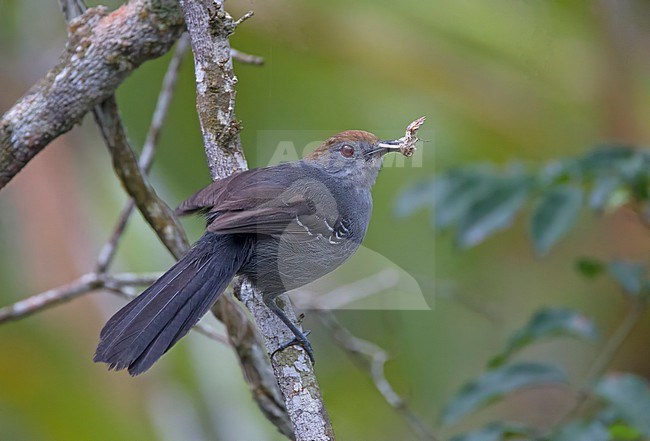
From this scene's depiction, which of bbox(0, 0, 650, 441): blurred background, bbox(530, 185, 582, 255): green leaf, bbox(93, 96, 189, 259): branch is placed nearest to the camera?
bbox(93, 96, 189, 259): branch

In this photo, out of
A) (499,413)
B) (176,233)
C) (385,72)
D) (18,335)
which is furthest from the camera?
(499,413)

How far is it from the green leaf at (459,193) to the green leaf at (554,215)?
235 mm

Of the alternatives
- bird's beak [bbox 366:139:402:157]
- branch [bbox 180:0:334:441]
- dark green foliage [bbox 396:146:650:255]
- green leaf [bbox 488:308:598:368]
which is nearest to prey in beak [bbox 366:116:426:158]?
bird's beak [bbox 366:139:402:157]

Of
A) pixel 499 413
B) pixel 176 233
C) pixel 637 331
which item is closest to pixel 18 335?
pixel 176 233

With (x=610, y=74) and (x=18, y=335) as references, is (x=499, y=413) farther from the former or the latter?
(x=18, y=335)

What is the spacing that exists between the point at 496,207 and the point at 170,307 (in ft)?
4.64

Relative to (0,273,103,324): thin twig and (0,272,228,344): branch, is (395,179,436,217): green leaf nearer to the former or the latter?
(0,272,228,344): branch

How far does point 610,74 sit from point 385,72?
50.7 inches

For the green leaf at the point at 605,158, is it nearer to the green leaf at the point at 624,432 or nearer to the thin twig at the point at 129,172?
the green leaf at the point at 624,432

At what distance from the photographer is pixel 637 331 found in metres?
4.54

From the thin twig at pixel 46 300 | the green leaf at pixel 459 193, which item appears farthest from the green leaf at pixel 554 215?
the thin twig at pixel 46 300

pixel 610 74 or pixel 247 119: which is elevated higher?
pixel 247 119

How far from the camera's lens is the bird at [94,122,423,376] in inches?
88.4

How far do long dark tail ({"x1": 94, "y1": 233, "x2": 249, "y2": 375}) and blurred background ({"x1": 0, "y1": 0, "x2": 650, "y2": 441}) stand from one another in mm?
1191
